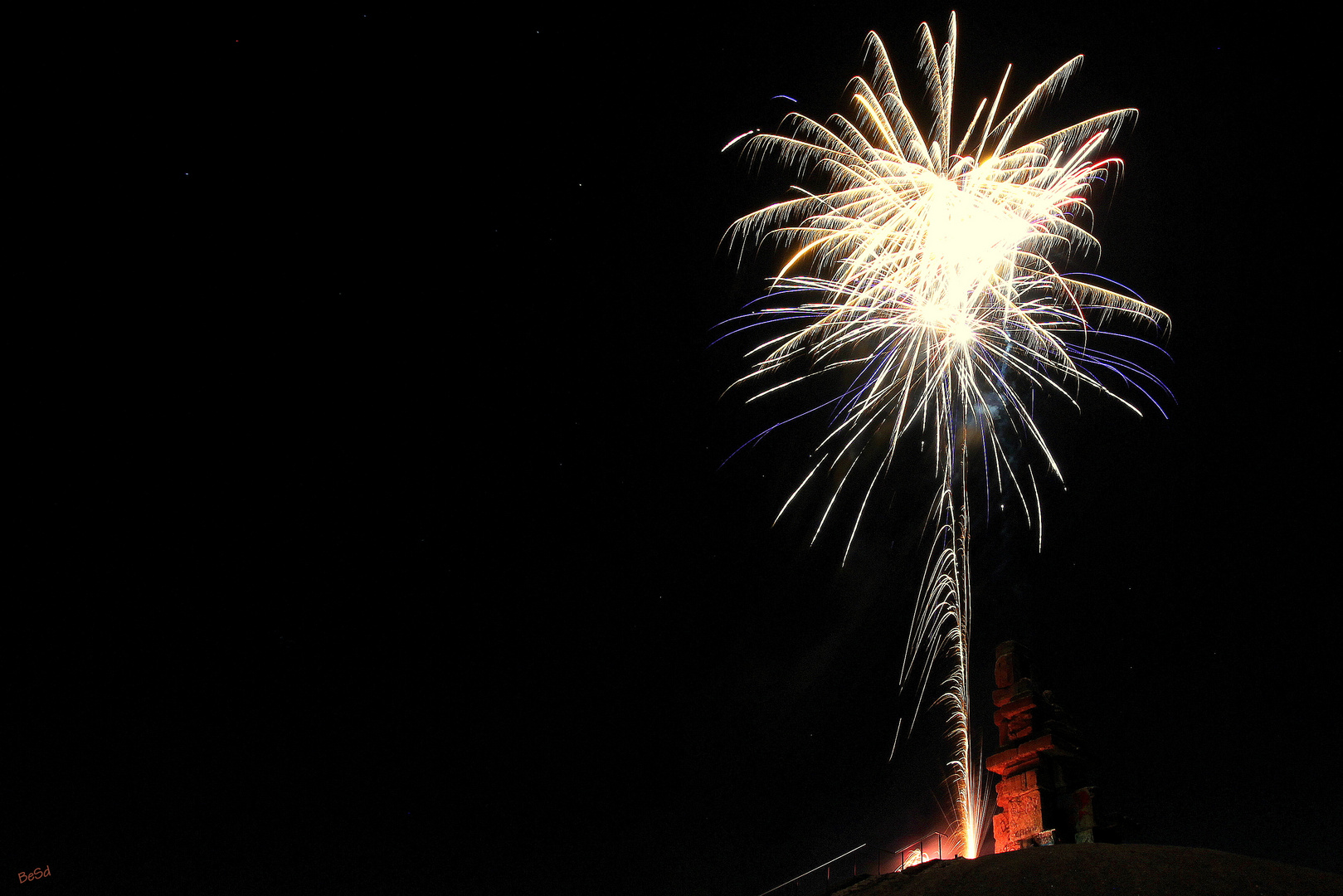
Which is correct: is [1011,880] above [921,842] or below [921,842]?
below

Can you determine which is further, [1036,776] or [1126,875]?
[1036,776]

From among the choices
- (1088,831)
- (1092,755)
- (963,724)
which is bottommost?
(1088,831)

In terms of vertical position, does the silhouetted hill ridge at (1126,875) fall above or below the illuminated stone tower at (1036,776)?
below

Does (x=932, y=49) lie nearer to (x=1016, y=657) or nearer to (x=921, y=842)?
(x=1016, y=657)

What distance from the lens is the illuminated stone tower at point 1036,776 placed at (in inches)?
784

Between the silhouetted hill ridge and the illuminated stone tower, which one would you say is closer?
the silhouetted hill ridge

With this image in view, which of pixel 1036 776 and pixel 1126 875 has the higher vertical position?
pixel 1036 776

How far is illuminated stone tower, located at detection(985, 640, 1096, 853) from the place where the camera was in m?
19.9

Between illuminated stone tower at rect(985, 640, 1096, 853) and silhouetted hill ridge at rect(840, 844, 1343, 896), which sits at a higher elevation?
illuminated stone tower at rect(985, 640, 1096, 853)

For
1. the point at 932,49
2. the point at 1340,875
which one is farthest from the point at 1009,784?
the point at 932,49

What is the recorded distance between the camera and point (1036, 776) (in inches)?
803

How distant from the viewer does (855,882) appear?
1997cm

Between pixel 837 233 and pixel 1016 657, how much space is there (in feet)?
38.0

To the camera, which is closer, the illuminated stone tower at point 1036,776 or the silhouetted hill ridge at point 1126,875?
the silhouetted hill ridge at point 1126,875
